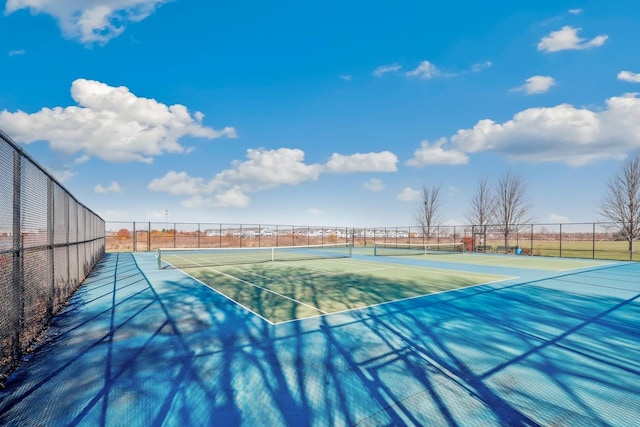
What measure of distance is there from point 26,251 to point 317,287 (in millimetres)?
6420

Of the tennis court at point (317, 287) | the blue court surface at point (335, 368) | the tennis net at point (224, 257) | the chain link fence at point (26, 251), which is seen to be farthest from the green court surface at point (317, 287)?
the chain link fence at point (26, 251)

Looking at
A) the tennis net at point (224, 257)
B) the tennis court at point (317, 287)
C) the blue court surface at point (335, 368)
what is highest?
the blue court surface at point (335, 368)

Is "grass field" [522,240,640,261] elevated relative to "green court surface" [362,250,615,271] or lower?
lower

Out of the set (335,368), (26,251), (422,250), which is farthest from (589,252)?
A: (26,251)

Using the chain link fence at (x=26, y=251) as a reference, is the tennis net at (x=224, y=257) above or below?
below

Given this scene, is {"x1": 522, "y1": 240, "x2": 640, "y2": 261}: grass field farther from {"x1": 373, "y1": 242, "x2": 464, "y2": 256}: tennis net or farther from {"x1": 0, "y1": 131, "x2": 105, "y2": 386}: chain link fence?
{"x1": 0, "y1": 131, "x2": 105, "y2": 386}: chain link fence

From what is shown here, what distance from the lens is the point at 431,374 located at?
3676mm

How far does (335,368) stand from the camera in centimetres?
384

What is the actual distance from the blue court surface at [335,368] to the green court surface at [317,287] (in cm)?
62

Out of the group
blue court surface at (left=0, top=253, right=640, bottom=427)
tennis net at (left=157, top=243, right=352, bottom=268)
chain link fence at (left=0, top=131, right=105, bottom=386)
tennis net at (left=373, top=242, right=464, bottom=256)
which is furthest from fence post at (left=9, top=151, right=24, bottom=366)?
tennis net at (left=373, top=242, right=464, bottom=256)

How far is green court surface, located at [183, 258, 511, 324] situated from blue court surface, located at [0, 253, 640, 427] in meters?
0.62

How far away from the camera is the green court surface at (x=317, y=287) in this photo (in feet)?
22.6

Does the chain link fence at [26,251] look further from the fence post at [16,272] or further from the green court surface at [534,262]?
the green court surface at [534,262]

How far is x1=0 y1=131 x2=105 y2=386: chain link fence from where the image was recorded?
3751 millimetres
